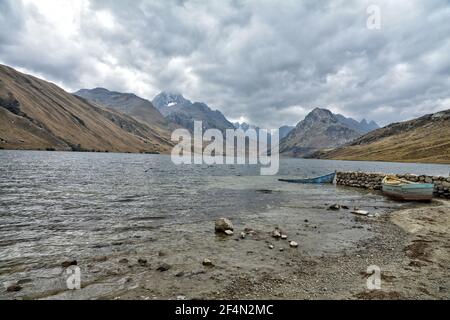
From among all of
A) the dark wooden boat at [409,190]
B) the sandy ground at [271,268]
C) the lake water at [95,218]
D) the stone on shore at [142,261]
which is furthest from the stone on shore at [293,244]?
the dark wooden boat at [409,190]

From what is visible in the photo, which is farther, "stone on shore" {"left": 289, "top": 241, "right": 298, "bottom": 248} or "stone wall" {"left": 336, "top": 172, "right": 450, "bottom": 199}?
"stone wall" {"left": 336, "top": 172, "right": 450, "bottom": 199}

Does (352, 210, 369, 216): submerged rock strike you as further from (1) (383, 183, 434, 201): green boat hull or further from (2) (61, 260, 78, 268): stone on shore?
(2) (61, 260, 78, 268): stone on shore

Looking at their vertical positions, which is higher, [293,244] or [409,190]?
[409,190]

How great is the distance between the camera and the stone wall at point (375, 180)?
135 feet

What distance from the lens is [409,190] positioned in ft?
127

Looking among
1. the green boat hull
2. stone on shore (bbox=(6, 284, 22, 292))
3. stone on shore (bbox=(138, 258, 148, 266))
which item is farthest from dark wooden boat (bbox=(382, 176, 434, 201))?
stone on shore (bbox=(6, 284, 22, 292))

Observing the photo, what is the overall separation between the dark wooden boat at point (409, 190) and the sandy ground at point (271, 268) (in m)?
18.3

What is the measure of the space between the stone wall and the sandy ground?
24635 mm

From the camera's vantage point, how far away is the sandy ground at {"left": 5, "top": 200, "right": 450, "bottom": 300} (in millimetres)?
11156

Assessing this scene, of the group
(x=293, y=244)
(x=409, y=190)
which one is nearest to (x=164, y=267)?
(x=293, y=244)

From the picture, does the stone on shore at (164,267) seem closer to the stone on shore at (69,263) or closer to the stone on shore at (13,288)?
the stone on shore at (69,263)

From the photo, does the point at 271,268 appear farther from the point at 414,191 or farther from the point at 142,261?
the point at 414,191

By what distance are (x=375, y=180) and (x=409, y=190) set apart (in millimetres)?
15988
